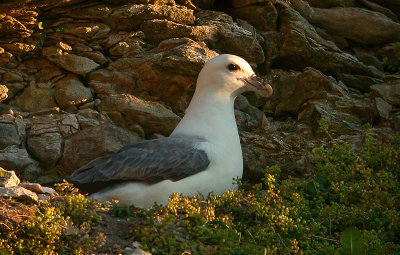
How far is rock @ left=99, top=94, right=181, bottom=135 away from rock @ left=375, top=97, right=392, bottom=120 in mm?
2389

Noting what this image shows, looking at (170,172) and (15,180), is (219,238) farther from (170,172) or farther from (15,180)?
(15,180)

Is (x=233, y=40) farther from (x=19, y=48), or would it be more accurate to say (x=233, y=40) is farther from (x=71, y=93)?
(x=19, y=48)

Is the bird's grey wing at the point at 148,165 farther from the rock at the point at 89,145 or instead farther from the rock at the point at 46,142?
the rock at the point at 46,142

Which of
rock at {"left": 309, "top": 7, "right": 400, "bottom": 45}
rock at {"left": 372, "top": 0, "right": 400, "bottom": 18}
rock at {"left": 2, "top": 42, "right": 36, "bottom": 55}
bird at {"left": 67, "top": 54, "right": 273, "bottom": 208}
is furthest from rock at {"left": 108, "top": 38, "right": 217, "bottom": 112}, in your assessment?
rock at {"left": 372, "top": 0, "right": 400, "bottom": 18}

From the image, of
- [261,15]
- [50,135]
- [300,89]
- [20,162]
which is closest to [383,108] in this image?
[300,89]

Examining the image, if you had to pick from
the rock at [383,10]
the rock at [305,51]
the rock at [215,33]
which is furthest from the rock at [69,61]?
the rock at [383,10]

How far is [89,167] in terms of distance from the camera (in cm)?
493

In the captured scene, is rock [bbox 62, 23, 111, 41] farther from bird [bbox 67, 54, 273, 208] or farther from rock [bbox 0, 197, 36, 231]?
rock [bbox 0, 197, 36, 231]

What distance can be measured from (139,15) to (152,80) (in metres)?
0.81

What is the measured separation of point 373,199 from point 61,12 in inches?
162

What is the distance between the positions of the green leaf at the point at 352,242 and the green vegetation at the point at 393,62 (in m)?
4.69

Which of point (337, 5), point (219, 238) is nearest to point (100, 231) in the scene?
point (219, 238)

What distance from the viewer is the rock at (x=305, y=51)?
7625mm

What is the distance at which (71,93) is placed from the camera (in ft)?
21.9
